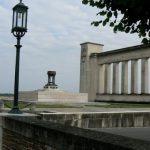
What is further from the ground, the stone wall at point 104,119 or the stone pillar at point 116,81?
the stone pillar at point 116,81

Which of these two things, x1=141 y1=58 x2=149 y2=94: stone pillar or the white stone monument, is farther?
x1=141 y1=58 x2=149 y2=94: stone pillar

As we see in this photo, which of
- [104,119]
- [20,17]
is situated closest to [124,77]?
[104,119]

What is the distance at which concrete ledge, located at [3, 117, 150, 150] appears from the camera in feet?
18.0

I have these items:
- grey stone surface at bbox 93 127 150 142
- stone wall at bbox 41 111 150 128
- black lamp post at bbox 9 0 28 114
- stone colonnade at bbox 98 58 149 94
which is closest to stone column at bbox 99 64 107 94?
stone colonnade at bbox 98 58 149 94

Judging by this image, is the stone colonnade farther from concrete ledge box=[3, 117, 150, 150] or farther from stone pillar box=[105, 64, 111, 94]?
concrete ledge box=[3, 117, 150, 150]

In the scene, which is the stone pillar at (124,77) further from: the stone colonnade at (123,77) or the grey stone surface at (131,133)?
the grey stone surface at (131,133)

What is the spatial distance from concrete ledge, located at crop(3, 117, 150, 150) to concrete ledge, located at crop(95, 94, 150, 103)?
46.7m

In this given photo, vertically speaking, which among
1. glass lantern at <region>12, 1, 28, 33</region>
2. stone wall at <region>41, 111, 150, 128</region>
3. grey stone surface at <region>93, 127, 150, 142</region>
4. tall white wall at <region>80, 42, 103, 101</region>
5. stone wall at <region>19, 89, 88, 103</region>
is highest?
tall white wall at <region>80, 42, 103, 101</region>

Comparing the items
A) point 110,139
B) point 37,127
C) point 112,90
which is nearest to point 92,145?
point 110,139

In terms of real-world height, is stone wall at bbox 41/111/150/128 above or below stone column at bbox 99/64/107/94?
below

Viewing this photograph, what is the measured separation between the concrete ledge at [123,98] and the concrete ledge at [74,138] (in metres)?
46.7

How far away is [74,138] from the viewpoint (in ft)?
21.6

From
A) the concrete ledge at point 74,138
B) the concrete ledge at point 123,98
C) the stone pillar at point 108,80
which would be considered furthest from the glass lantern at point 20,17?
the stone pillar at point 108,80

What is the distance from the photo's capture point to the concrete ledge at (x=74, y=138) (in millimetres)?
5493
